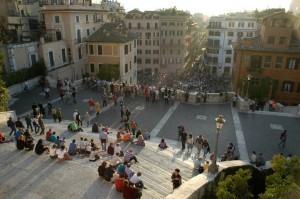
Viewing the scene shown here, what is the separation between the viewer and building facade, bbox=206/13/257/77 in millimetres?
66625

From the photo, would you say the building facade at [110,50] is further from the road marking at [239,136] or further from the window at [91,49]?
the road marking at [239,136]

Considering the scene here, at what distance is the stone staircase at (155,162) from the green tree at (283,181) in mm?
4614

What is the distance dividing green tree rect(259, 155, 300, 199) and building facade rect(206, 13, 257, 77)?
6055 cm

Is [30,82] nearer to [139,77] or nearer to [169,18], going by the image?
[139,77]

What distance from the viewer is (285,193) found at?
823 cm

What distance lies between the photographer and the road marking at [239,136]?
17888 millimetres

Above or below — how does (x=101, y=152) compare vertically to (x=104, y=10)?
below

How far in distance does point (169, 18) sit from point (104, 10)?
2546 centimetres

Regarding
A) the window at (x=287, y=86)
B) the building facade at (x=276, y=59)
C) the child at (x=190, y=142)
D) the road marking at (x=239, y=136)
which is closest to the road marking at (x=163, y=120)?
the child at (x=190, y=142)

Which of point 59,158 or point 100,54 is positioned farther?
point 100,54

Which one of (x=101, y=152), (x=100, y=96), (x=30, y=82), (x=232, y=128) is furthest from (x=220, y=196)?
(x=30, y=82)

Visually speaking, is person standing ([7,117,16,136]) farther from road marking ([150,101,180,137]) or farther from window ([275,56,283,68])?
window ([275,56,283,68])

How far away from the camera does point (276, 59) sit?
3388 centimetres

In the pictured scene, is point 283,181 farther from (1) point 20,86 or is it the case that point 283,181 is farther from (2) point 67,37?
(2) point 67,37
